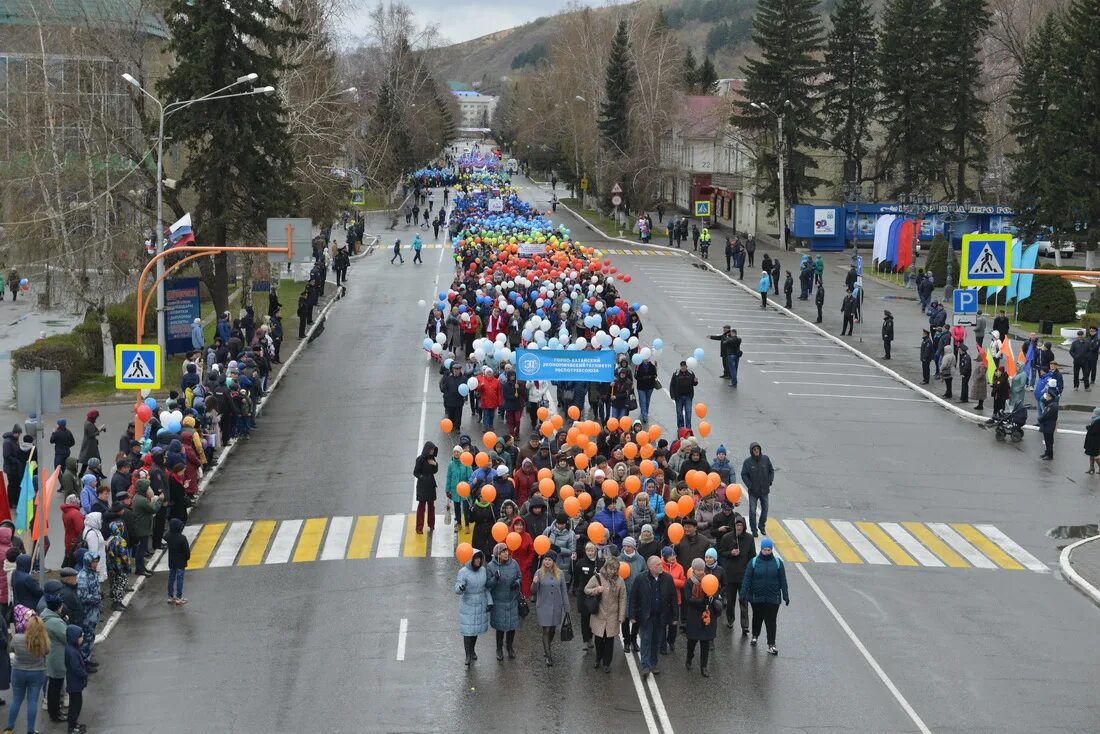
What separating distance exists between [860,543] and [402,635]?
25.9ft

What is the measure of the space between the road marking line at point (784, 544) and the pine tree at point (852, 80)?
54.3 metres

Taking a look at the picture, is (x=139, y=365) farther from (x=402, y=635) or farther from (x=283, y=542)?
(x=402, y=635)

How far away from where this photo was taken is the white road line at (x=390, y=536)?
20.1 metres

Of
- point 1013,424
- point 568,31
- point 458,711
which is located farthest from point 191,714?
point 568,31

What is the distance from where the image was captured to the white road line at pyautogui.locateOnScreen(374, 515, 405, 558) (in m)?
20.1

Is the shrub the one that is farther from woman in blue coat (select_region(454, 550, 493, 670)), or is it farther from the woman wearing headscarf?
woman in blue coat (select_region(454, 550, 493, 670))

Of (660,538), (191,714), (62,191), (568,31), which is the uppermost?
(568,31)

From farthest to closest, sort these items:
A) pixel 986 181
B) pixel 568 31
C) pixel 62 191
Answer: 1. pixel 568 31
2. pixel 986 181
3. pixel 62 191

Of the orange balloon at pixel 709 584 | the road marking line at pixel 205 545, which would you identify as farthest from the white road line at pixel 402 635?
the road marking line at pixel 205 545

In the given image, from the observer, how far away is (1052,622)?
17.8m

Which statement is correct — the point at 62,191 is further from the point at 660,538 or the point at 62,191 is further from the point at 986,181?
the point at 986,181

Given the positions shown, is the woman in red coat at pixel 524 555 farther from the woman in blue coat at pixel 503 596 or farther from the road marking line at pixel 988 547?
the road marking line at pixel 988 547

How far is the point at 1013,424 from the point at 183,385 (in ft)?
54.2

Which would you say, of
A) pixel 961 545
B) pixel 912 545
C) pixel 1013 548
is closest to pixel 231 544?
pixel 912 545
